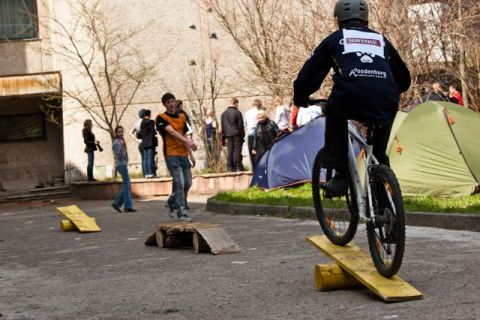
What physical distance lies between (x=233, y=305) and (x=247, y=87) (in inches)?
911

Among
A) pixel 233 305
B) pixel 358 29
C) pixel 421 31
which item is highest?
pixel 421 31

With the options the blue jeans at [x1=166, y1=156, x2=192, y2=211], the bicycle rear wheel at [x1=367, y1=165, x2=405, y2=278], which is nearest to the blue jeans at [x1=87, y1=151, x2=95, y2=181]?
the blue jeans at [x1=166, y1=156, x2=192, y2=211]

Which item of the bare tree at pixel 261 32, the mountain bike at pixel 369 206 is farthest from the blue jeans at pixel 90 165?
the mountain bike at pixel 369 206

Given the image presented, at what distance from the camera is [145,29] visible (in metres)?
30.7

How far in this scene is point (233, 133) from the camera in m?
26.1

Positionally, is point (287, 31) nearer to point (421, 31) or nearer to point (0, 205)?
point (421, 31)

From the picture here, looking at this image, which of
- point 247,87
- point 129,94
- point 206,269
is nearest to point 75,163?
point 129,94

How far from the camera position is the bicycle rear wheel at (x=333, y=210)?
851cm

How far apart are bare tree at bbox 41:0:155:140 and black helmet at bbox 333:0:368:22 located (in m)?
22.3

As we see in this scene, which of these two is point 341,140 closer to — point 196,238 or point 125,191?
A: point 196,238

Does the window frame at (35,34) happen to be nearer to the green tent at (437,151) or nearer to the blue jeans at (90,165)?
the blue jeans at (90,165)

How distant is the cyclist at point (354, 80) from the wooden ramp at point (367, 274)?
0.49 meters

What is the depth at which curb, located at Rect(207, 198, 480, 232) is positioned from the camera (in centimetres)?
1221

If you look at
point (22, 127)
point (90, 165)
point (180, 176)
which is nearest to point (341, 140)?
point (180, 176)
